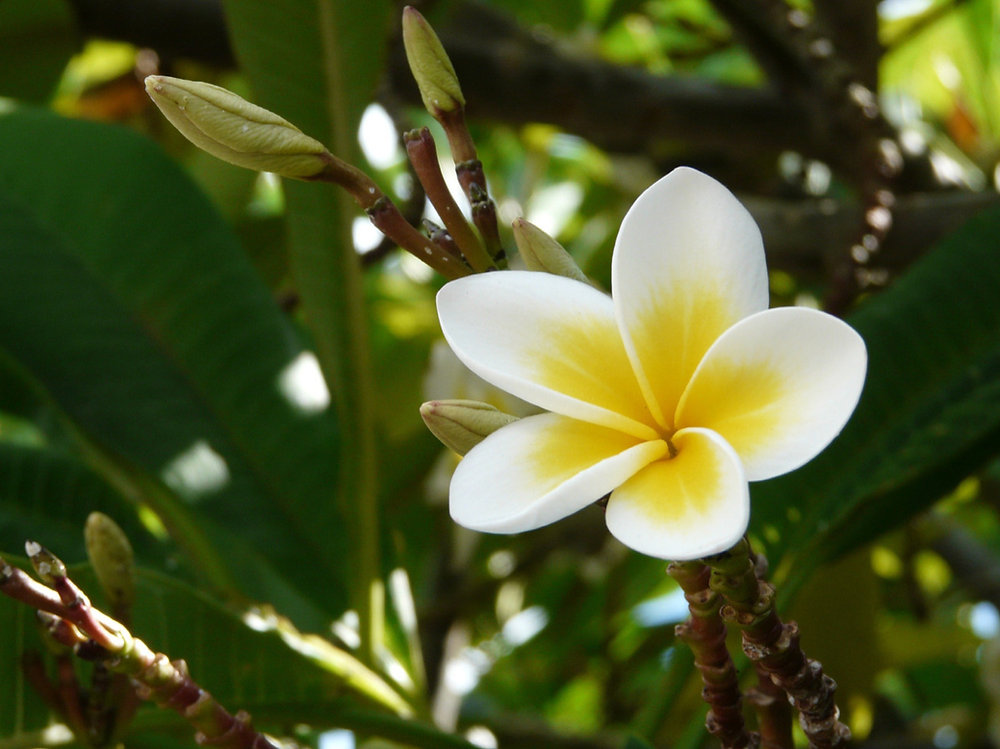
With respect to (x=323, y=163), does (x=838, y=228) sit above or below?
below

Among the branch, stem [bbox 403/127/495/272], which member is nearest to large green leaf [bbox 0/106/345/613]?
stem [bbox 403/127/495/272]

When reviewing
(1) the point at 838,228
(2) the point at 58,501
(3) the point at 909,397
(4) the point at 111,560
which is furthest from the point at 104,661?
(1) the point at 838,228

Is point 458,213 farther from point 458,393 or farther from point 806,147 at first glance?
point 806,147

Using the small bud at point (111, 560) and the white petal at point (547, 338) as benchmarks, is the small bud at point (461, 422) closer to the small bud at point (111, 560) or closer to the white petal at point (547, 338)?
the white petal at point (547, 338)

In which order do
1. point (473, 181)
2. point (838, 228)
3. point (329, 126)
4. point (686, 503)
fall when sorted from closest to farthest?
point (686, 503), point (473, 181), point (329, 126), point (838, 228)

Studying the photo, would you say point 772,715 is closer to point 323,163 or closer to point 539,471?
point 539,471

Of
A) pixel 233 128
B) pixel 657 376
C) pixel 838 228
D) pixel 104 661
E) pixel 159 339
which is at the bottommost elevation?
pixel 838 228

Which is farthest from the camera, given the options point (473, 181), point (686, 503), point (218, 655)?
point (218, 655)

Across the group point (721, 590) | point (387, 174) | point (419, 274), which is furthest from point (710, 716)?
point (387, 174)
